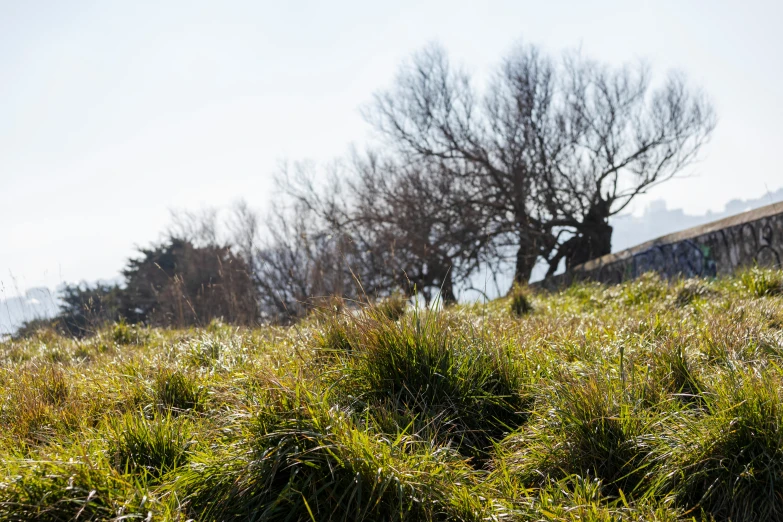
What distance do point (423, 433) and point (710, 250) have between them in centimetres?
1113

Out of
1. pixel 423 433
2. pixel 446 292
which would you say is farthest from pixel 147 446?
pixel 446 292

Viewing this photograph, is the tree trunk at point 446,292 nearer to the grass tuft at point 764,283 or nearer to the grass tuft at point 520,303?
the grass tuft at point 520,303

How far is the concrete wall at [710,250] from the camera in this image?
1021cm

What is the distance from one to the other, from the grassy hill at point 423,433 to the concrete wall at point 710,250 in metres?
5.52

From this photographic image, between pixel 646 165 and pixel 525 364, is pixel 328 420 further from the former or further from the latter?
pixel 646 165

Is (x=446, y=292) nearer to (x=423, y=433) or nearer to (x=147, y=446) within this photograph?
(x=423, y=433)

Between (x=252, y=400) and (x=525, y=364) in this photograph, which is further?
(x=525, y=364)

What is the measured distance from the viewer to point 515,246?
2177 cm

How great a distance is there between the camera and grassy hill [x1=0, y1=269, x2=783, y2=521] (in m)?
2.45

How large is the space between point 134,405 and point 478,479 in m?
2.28

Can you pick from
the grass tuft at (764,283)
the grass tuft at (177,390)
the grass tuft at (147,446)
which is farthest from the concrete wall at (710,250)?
the grass tuft at (147,446)

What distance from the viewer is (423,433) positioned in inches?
122

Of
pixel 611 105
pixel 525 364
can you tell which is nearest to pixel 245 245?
pixel 611 105

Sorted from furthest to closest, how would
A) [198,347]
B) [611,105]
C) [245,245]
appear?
[245,245] < [611,105] < [198,347]
